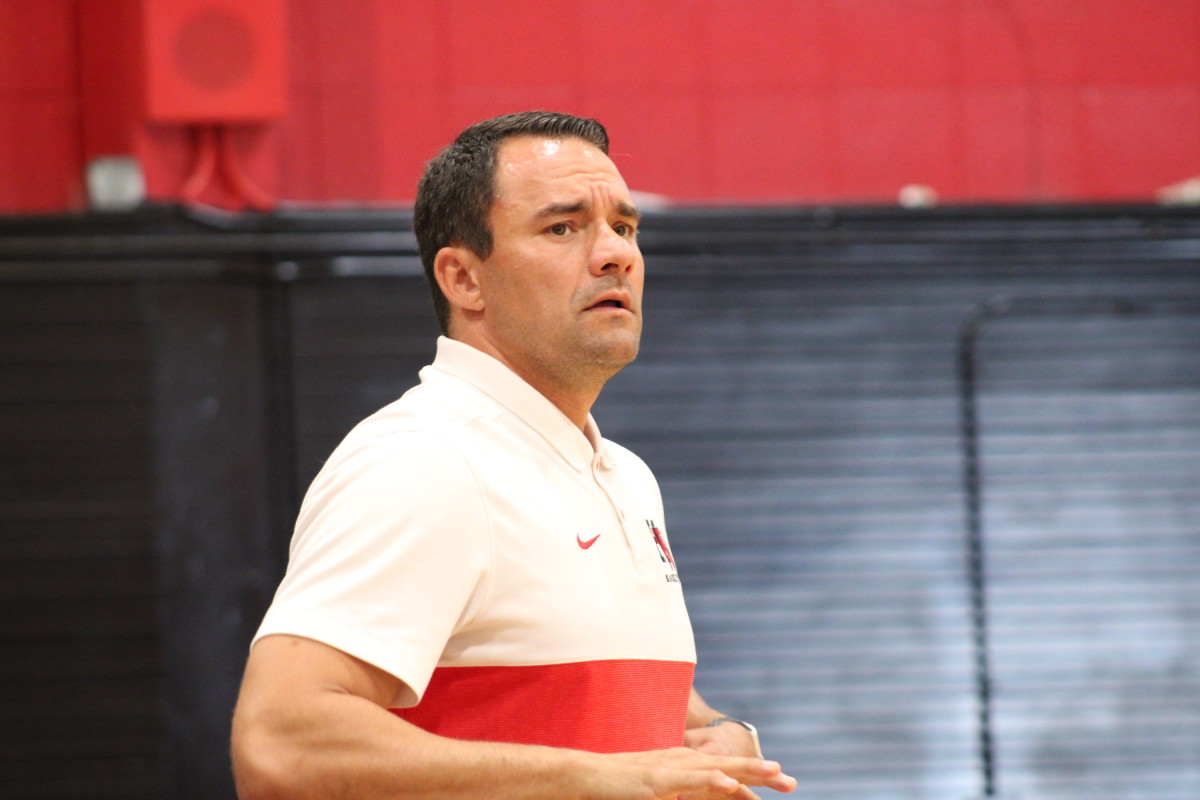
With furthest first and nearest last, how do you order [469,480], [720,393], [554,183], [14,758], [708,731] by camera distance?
[720,393], [14,758], [708,731], [554,183], [469,480]

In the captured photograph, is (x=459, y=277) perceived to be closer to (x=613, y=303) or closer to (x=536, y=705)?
(x=613, y=303)

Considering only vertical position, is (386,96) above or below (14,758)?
above

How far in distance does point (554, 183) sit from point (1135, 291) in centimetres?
308

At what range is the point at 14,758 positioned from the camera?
138 inches

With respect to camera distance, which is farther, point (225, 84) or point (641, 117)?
point (641, 117)

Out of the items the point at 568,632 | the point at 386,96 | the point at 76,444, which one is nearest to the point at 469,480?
the point at 568,632

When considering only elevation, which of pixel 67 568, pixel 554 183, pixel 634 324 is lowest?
pixel 67 568

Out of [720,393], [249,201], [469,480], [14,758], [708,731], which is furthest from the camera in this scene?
[720,393]

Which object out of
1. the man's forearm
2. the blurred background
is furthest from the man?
the blurred background

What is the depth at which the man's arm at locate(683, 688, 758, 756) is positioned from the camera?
5.39ft

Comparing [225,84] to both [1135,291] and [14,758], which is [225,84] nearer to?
[14,758]

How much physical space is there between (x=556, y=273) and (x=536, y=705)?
1.70 feet

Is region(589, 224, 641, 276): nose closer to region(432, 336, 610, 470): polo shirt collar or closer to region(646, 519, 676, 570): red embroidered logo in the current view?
region(432, 336, 610, 470): polo shirt collar

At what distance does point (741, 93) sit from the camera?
14.0ft
